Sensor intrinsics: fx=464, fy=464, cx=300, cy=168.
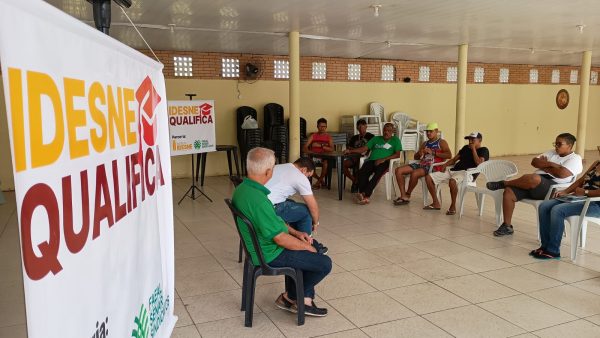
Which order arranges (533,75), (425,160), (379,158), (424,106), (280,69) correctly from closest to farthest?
(425,160) → (379,158) → (280,69) → (424,106) → (533,75)

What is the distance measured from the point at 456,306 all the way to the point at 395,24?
204 inches

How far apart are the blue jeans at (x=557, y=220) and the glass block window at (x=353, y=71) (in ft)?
25.5

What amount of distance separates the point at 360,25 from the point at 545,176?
12.3ft

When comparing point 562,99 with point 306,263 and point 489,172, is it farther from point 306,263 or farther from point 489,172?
point 306,263

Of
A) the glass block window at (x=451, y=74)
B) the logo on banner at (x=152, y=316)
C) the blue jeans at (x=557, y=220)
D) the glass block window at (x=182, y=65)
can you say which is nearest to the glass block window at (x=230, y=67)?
the glass block window at (x=182, y=65)

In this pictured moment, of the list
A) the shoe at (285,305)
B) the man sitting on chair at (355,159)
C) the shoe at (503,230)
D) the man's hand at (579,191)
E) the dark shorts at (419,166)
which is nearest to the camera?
the shoe at (285,305)

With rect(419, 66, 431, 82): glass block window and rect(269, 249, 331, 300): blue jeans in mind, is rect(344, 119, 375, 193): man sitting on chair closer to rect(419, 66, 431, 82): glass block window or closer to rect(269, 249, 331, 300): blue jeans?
rect(419, 66, 431, 82): glass block window

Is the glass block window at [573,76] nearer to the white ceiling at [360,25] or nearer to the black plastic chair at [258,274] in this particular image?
the white ceiling at [360,25]

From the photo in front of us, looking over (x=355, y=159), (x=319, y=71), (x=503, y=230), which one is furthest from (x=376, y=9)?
(x=319, y=71)

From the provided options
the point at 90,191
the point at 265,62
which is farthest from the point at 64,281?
the point at 265,62

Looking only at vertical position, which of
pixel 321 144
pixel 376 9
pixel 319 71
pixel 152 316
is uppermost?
pixel 376 9

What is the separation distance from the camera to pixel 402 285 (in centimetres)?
371

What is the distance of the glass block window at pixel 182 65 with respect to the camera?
9.90 m

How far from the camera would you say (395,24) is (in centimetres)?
731
